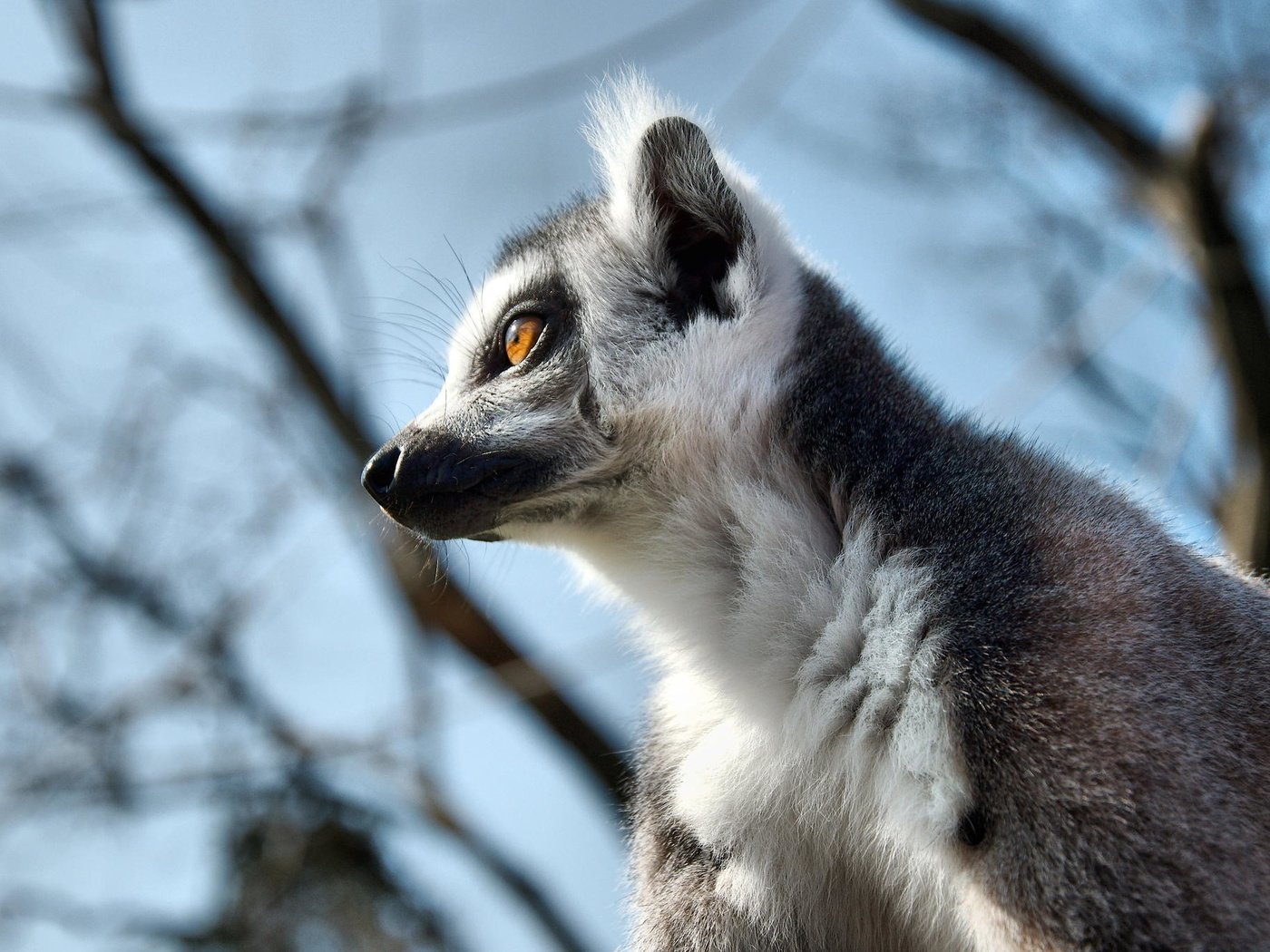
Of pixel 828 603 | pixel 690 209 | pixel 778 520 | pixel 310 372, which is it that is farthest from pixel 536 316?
pixel 310 372

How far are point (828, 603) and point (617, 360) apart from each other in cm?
75

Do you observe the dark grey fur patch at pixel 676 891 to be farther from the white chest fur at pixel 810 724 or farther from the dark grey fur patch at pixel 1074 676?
the dark grey fur patch at pixel 1074 676

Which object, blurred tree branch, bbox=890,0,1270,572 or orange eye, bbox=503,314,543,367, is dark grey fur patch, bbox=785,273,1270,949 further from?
blurred tree branch, bbox=890,0,1270,572

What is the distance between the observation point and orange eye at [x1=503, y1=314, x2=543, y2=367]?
8.44 feet

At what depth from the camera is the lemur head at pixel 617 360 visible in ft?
7.68

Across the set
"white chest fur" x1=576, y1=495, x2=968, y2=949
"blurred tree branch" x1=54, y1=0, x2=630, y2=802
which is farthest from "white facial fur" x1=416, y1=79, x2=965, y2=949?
"blurred tree branch" x1=54, y1=0, x2=630, y2=802

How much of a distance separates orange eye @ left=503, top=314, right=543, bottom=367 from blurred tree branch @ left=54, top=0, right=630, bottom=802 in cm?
192

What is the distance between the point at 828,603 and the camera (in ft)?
6.81

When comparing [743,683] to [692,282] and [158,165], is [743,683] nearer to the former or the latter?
[692,282]

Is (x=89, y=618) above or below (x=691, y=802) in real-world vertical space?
below

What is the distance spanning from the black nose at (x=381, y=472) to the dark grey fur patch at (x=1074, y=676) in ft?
2.94

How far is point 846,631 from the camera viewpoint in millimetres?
2023

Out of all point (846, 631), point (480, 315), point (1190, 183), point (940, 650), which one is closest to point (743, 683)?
point (846, 631)

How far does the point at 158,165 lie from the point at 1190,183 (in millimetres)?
4729
